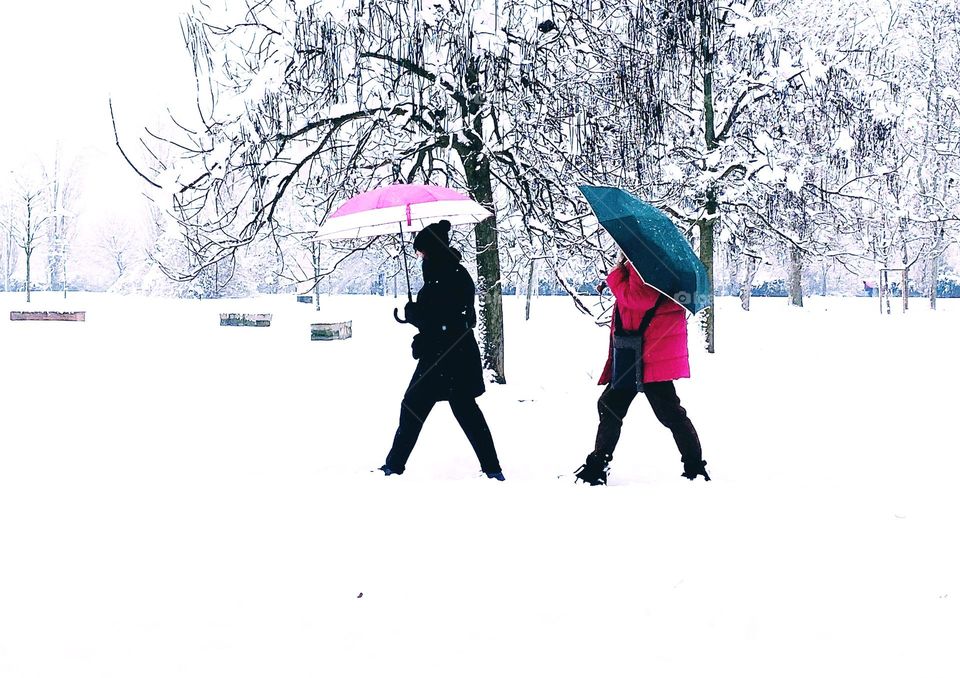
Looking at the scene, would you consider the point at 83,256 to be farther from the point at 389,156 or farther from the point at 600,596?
the point at 600,596

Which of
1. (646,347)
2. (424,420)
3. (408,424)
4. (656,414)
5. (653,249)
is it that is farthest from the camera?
(408,424)

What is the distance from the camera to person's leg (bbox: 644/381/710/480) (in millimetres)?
4730

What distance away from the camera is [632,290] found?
461 cm

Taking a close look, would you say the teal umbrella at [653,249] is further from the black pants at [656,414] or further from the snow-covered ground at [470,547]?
the snow-covered ground at [470,547]

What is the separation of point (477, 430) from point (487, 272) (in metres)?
4.63

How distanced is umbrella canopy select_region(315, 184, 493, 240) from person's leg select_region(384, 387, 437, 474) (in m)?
1.18

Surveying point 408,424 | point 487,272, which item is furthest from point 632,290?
point 487,272

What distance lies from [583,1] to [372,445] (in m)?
5.22

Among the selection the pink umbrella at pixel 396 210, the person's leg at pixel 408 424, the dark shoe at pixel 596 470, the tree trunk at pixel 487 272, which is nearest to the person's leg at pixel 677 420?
the dark shoe at pixel 596 470

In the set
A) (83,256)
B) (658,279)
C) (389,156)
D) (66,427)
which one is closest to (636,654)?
(658,279)

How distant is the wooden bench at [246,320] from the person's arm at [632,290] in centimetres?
1944

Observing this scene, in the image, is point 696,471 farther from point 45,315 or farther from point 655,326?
point 45,315

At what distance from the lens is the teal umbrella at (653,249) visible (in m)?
4.46

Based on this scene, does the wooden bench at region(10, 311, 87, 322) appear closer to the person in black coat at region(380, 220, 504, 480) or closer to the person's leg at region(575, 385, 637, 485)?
the person in black coat at region(380, 220, 504, 480)
